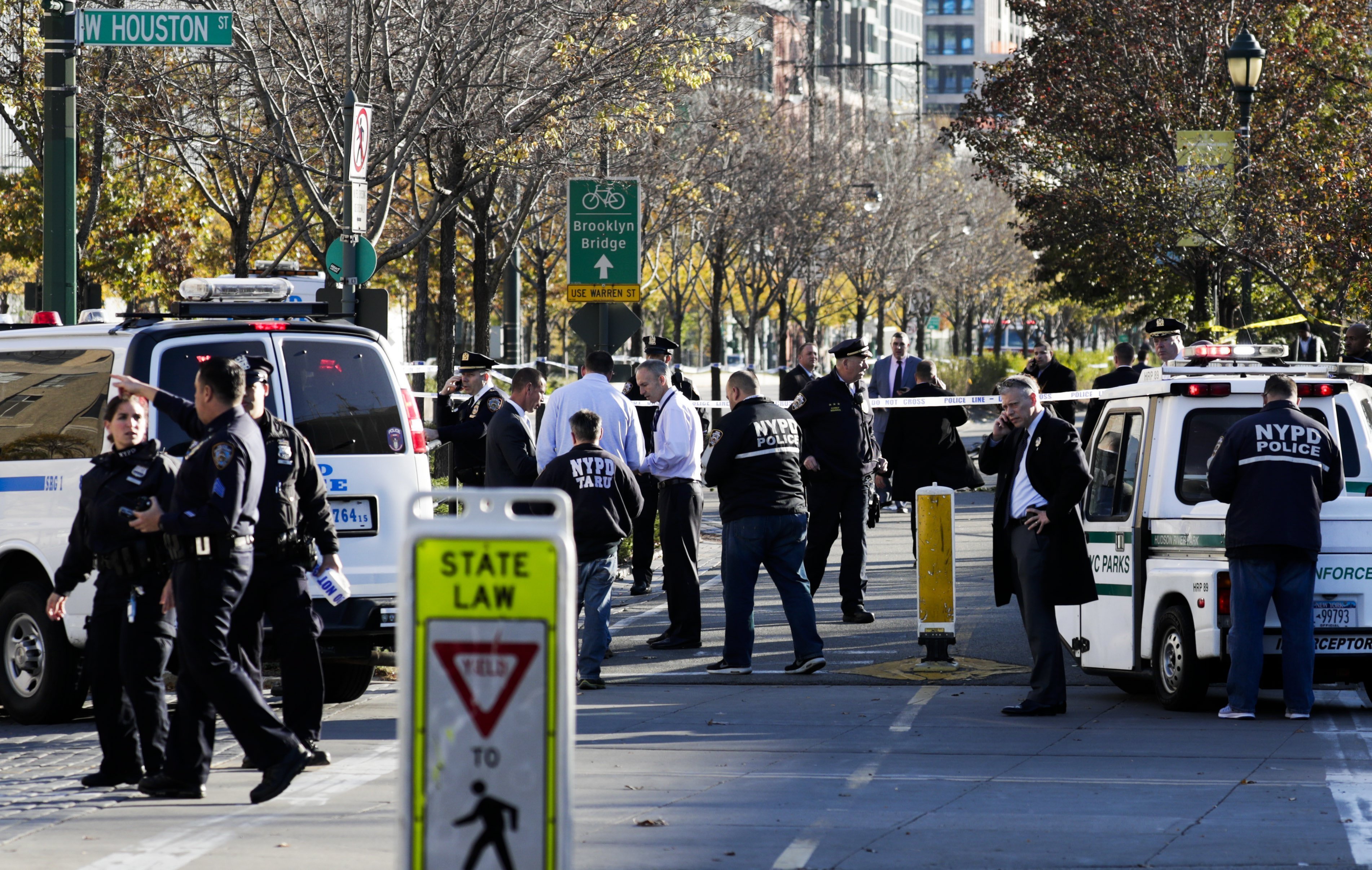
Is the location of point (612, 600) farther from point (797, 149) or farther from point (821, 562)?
point (797, 149)

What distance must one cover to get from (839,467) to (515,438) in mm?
2605

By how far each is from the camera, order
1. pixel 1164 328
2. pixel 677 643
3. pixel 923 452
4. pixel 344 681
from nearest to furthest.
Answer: pixel 344 681 → pixel 677 643 → pixel 1164 328 → pixel 923 452

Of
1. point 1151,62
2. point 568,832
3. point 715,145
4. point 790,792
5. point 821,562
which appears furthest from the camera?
point 715,145

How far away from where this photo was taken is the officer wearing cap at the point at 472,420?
Answer: 14.2 m

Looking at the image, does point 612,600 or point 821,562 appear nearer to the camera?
point 821,562

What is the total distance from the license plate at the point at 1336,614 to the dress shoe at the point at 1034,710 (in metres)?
1.43

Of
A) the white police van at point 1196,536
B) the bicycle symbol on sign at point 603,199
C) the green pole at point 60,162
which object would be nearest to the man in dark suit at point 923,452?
the bicycle symbol on sign at point 603,199

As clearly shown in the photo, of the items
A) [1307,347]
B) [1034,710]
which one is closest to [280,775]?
[1034,710]

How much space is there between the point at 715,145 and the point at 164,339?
30.8 metres

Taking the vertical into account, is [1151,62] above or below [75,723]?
above

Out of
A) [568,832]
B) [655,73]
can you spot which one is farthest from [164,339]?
[655,73]

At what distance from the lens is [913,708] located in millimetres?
9969

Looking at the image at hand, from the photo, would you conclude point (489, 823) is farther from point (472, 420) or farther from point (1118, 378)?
point (1118, 378)

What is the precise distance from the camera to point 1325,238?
2073 centimetres
